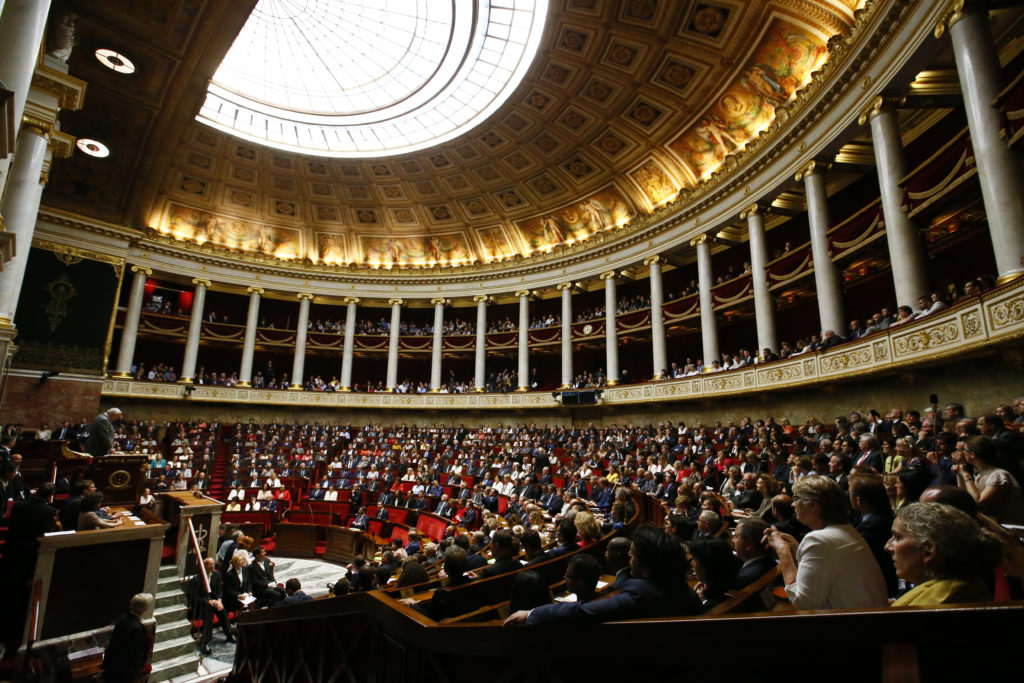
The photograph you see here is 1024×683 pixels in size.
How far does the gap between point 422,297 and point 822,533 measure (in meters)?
27.8

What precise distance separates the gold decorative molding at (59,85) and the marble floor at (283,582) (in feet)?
36.4

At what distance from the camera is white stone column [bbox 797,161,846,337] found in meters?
13.2

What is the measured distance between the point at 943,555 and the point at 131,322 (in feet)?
97.0

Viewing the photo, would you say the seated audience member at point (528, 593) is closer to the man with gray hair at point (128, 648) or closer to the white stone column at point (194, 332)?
the man with gray hair at point (128, 648)

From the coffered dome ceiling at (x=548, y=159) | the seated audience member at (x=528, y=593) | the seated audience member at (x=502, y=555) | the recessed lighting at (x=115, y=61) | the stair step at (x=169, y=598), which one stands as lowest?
the stair step at (x=169, y=598)

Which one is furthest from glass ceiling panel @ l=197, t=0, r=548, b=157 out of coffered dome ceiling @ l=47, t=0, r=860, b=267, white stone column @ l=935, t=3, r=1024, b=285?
white stone column @ l=935, t=3, r=1024, b=285

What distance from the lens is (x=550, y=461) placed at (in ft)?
53.9

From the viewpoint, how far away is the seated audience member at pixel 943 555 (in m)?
1.57

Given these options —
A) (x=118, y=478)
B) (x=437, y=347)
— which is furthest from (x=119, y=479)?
(x=437, y=347)

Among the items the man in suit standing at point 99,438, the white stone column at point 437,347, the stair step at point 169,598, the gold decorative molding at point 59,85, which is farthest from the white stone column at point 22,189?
the white stone column at point 437,347

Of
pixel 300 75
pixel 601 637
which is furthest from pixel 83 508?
pixel 300 75

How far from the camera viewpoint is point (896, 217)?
36.6 ft

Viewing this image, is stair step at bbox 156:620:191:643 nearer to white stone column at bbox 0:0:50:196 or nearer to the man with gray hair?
the man with gray hair

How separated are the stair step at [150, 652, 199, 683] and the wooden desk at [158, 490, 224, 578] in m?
1.58
